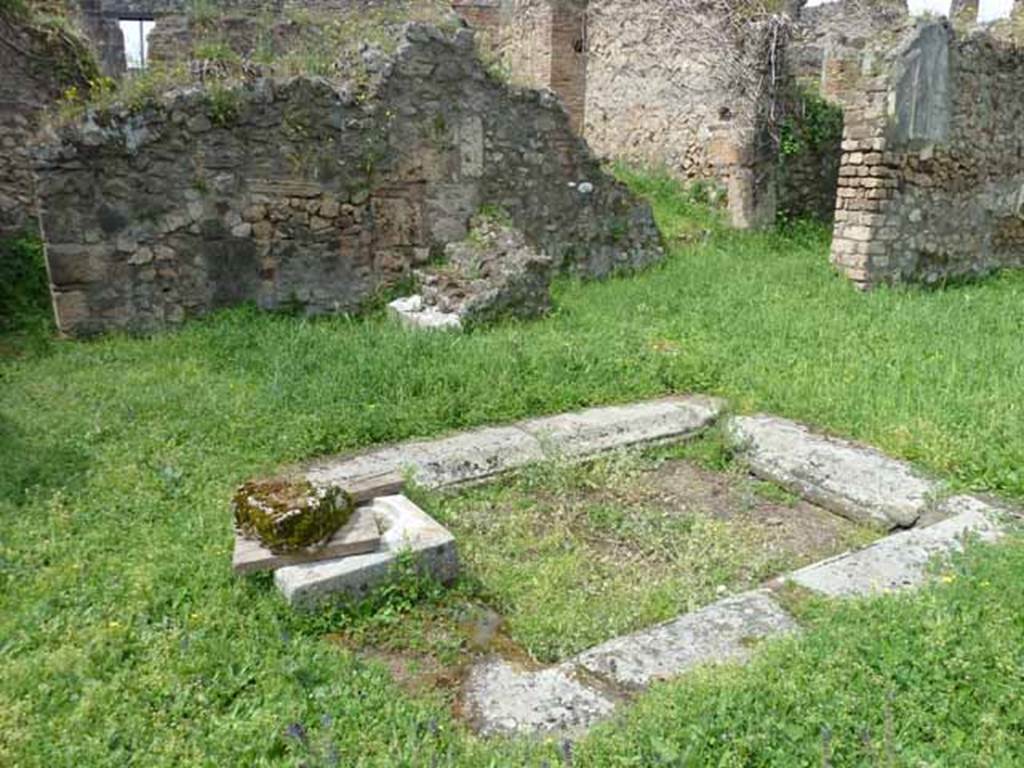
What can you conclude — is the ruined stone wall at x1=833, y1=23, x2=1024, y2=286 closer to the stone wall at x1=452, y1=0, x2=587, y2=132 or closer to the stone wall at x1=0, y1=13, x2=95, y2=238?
the stone wall at x1=452, y1=0, x2=587, y2=132

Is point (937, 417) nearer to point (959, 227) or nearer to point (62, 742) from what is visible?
point (62, 742)

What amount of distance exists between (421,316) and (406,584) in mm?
3956

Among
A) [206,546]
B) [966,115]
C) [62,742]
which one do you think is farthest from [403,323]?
[966,115]

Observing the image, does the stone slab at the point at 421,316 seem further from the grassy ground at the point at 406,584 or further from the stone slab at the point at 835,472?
the stone slab at the point at 835,472

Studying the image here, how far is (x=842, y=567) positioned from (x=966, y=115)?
751 cm

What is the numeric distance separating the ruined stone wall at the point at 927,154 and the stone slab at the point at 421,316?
4.38 metres

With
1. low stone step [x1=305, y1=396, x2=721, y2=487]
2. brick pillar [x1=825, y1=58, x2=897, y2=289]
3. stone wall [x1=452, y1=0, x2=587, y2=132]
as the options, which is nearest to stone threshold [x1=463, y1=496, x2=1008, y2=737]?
low stone step [x1=305, y1=396, x2=721, y2=487]

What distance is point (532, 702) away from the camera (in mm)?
2566

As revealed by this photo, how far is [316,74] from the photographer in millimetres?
7285

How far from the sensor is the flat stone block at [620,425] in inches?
186

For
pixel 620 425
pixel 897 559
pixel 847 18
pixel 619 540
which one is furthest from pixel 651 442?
pixel 847 18

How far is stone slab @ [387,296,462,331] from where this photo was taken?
6.65 metres

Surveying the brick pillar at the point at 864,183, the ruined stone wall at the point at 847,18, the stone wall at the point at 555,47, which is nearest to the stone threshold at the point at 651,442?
the brick pillar at the point at 864,183

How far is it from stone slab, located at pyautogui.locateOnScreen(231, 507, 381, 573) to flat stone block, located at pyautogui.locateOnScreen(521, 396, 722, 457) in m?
1.49
